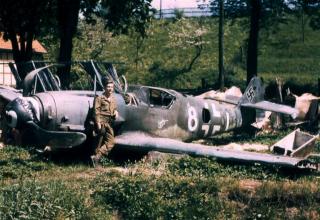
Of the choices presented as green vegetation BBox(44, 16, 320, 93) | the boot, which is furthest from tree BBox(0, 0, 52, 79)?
green vegetation BBox(44, 16, 320, 93)

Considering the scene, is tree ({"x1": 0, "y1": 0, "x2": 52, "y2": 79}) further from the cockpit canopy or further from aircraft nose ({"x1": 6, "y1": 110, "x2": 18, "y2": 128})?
aircraft nose ({"x1": 6, "y1": 110, "x2": 18, "y2": 128})

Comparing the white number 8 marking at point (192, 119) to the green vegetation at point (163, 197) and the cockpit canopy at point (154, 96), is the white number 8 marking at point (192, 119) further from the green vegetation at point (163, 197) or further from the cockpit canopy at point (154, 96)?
the green vegetation at point (163, 197)

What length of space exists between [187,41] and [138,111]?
157 ft

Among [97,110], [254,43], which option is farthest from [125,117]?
[254,43]

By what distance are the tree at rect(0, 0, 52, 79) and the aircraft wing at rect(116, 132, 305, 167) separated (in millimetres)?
13343

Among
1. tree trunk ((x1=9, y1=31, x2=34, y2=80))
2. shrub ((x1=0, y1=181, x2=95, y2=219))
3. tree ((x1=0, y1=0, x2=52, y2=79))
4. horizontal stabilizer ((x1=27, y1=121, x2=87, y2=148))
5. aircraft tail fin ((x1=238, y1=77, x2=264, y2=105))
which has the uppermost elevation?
tree ((x1=0, y1=0, x2=52, y2=79))

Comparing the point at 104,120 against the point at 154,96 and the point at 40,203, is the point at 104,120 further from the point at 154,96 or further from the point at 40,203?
the point at 40,203

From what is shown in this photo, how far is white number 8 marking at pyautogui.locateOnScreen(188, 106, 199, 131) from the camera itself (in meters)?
14.9

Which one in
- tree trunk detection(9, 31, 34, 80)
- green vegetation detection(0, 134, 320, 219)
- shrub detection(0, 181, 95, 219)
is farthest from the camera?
tree trunk detection(9, 31, 34, 80)

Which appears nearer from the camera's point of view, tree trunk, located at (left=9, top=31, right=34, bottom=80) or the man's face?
the man's face

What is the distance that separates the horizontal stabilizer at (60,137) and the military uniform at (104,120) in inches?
18.5

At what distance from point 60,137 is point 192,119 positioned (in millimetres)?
4458

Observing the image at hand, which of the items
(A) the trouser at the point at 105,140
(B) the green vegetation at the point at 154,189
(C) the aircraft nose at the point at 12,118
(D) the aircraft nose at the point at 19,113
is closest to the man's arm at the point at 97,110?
(A) the trouser at the point at 105,140

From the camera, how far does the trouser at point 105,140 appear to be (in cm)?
1195
